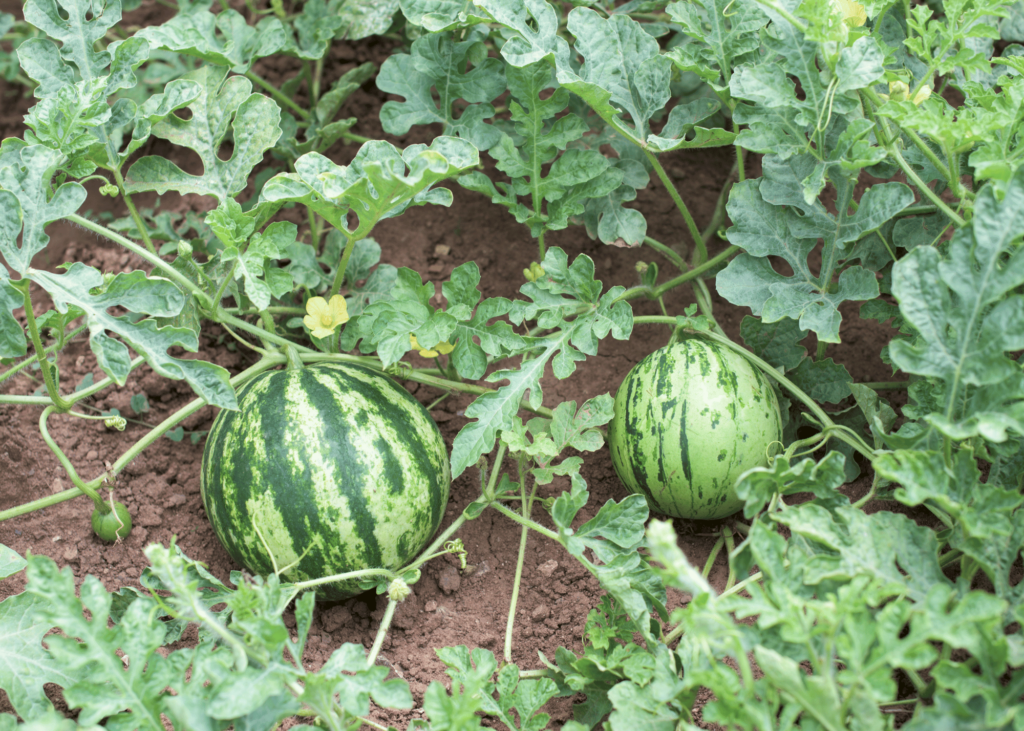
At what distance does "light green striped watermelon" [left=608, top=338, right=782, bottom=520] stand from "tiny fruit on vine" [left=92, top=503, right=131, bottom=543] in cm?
143

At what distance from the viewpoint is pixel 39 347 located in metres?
2.05

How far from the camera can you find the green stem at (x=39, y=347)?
196 cm

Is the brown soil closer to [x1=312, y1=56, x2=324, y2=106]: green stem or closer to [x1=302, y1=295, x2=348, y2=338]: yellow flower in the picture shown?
[x1=312, y1=56, x2=324, y2=106]: green stem

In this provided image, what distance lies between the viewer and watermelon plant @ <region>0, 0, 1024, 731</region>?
1582 mm

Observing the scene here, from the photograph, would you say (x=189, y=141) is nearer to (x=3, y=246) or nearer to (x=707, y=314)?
(x=3, y=246)

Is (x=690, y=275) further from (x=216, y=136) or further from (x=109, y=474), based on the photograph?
(x=109, y=474)

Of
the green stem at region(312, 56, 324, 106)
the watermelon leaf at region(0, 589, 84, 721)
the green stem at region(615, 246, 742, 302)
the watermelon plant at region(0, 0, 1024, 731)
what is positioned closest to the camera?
the watermelon plant at region(0, 0, 1024, 731)

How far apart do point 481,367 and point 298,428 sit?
0.52 m

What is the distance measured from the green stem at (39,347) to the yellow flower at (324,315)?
0.66 meters

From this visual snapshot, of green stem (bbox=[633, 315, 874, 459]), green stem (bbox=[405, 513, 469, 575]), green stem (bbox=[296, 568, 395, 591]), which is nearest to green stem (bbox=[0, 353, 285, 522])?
green stem (bbox=[296, 568, 395, 591])

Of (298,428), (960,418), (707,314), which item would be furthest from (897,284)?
(298,428)

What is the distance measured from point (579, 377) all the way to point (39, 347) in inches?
62.1

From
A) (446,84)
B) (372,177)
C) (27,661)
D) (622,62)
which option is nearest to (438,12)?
(446,84)

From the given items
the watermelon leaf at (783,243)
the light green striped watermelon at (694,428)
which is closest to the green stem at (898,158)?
the watermelon leaf at (783,243)
